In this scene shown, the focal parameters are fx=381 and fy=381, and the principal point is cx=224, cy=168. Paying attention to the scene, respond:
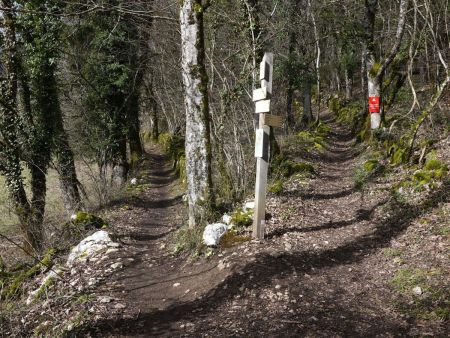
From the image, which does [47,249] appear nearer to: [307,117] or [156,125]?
[307,117]

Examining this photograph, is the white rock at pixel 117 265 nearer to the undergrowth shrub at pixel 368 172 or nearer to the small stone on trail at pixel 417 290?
the small stone on trail at pixel 417 290

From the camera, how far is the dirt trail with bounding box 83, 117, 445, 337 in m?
3.73

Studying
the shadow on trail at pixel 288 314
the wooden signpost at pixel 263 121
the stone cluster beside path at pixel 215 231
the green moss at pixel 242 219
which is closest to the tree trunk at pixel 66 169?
the stone cluster beside path at pixel 215 231

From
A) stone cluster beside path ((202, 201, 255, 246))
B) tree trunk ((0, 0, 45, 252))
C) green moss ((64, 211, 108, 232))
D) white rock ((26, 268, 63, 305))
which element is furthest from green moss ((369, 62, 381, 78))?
white rock ((26, 268, 63, 305))

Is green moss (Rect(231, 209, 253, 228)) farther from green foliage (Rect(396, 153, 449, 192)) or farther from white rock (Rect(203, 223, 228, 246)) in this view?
green foliage (Rect(396, 153, 449, 192))

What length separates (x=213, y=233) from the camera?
5891mm

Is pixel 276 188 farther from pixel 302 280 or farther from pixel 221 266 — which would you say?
pixel 302 280

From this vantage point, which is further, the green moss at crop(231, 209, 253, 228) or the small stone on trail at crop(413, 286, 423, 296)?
the green moss at crop(231, 209, 253, 228)

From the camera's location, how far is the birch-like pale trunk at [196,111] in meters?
6.26

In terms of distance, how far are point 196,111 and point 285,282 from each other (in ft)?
10.8

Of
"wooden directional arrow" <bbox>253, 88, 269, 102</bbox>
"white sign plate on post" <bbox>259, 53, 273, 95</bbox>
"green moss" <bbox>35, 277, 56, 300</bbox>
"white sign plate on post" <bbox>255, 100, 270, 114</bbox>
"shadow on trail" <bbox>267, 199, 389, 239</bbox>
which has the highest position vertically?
"white sign plate on post" <bbox>259, 53, 273, 95</bbox>

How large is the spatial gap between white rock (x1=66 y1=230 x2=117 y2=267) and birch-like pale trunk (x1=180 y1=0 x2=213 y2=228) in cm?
154

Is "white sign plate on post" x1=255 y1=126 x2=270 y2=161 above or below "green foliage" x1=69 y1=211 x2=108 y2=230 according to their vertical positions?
above

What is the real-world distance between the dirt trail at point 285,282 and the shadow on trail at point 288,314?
11 millimetres
